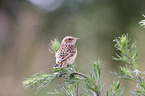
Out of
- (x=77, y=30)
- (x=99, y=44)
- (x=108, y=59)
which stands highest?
(x=77, y=30)

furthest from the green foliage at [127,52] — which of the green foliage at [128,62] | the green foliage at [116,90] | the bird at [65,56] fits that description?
the bird at [65,56]

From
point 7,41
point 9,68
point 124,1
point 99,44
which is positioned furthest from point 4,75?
point 124,1

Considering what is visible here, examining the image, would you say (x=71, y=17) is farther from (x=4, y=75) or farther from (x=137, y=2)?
(x=4, y=75)

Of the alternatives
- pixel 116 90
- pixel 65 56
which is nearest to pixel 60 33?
pixel 65 56

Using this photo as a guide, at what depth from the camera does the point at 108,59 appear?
12.7ft

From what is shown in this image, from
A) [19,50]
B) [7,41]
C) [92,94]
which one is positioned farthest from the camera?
[7,41]

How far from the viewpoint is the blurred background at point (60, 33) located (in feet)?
12.1

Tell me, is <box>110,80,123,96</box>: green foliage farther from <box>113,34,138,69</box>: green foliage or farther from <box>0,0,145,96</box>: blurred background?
<box>0,0,145,96</box>: blurred background

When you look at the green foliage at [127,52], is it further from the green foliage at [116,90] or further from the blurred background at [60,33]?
the blurred background at [60,33]

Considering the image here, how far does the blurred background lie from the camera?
3699 mm

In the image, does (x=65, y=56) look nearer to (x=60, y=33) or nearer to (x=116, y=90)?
(x=116, y=90)

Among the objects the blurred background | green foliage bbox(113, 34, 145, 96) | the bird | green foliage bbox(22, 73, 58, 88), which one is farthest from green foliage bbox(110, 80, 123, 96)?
the blurred background

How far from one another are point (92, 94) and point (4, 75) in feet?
12.3

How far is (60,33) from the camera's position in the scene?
4.40 metres
